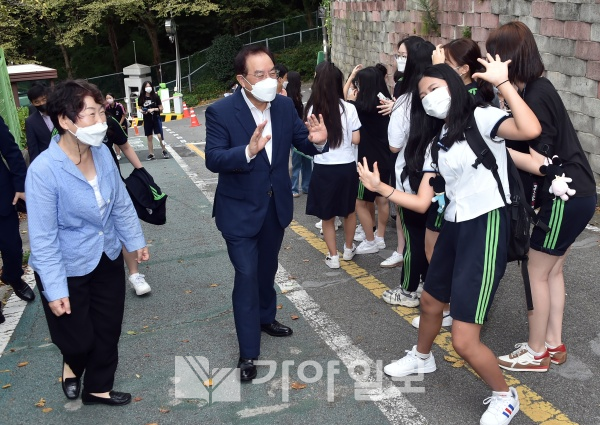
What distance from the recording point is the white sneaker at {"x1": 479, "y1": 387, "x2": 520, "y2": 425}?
365 cm

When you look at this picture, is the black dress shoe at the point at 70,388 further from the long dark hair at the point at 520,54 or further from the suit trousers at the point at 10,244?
the long dark hair at the point at 520,54

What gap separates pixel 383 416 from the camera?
3.88m

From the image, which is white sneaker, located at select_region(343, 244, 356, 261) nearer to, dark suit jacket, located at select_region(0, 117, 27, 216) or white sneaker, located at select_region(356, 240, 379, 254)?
white sneaker, located at select_region(356, 240, 379, 254)

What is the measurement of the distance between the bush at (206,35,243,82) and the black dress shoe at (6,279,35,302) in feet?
99.0

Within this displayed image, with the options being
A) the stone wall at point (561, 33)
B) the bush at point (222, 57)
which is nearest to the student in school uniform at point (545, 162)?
the stone wall at point (561, 33)

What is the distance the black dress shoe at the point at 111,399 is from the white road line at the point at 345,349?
143 centimetres

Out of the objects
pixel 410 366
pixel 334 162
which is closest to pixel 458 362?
pixel 410 366

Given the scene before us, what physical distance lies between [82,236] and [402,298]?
2.70 meters

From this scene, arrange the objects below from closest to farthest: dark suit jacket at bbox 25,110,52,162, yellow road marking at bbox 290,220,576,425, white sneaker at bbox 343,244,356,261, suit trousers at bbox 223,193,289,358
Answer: yellow road marking at bbox 290,220,576,425
suit trousers at bbox 223,193,289,358
dark suit jacket at bbox 25,110,52,162
white sneaker at bbox 343,244,356,261

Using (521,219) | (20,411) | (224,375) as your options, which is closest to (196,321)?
(224,375)

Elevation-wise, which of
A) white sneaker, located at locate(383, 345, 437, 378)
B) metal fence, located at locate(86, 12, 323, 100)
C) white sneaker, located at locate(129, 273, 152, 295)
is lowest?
metal fence, located at locate(86, 12, 323, 100)

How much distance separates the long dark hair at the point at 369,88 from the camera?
6.35 meters

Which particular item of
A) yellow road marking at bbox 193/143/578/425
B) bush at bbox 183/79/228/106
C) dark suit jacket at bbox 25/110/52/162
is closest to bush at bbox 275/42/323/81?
bush at bbox 183/79/228/106

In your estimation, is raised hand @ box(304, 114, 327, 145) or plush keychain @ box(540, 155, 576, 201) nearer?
plush keychain @ box(540, 155, 576, 201)
